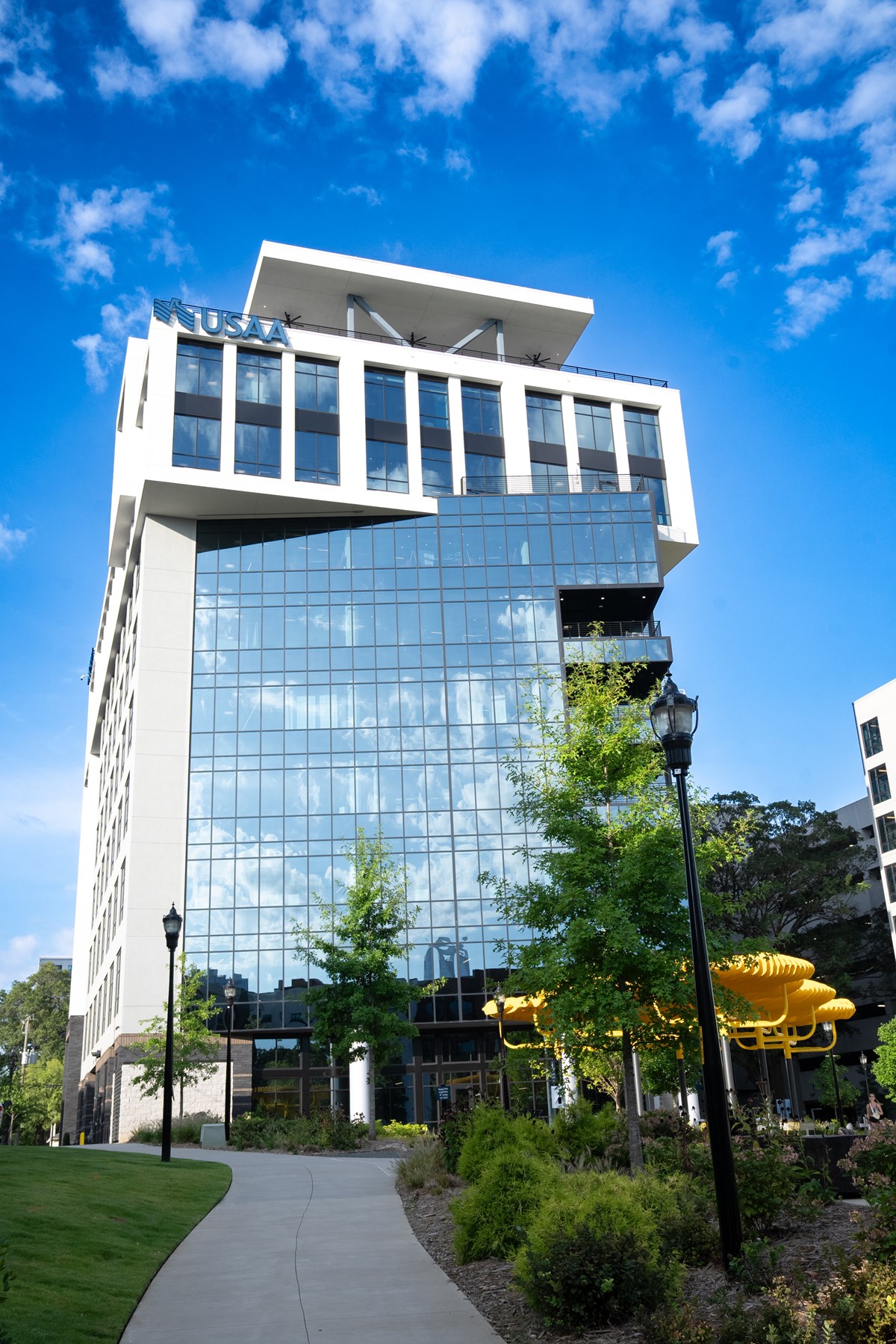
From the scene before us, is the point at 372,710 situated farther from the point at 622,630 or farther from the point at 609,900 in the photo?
the point at 609,900

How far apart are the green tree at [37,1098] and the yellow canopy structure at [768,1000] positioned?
7313 cm

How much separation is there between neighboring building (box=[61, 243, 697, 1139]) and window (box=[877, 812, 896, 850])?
23.5 meters

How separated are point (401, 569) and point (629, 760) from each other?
40.9m

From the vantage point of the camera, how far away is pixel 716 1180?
34.7 ft

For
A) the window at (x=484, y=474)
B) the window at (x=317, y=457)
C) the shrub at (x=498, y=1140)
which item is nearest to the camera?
the shrub at (x=498, y=1140)

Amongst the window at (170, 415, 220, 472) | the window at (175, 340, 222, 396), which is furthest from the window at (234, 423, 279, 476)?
the window at (175, 340, 222, 396)

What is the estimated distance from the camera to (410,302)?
6606 cm

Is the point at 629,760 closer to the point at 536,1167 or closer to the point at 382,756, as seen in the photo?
the point at 536,1167

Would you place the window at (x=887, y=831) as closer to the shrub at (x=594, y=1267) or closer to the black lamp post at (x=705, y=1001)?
the black lamp post at (x=705, y=1001)

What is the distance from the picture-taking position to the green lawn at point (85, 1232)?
32.8ft

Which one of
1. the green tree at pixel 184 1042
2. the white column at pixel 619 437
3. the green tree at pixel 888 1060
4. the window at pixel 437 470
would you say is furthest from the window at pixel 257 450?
the green tree at pixel 888 1060

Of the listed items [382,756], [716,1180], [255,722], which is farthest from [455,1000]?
[716,1180]

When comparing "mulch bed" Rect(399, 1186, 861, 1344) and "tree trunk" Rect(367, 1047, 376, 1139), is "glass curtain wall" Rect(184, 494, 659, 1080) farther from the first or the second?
"mulch bed" Rect(399, 1186, 861, 1344)

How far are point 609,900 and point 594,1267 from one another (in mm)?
9204
